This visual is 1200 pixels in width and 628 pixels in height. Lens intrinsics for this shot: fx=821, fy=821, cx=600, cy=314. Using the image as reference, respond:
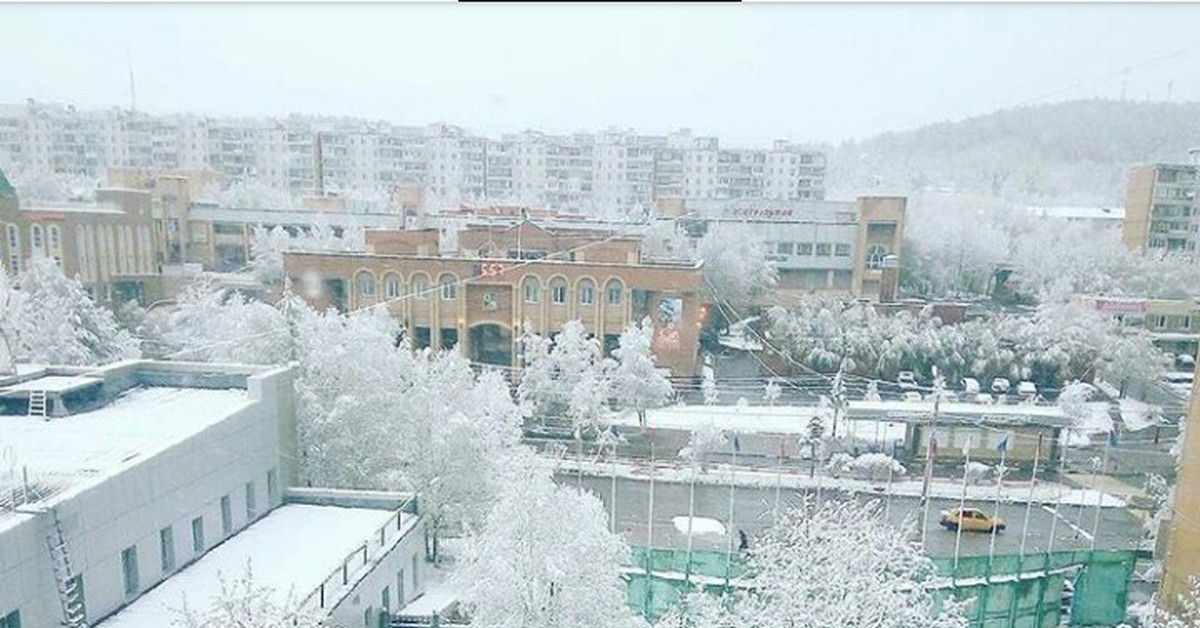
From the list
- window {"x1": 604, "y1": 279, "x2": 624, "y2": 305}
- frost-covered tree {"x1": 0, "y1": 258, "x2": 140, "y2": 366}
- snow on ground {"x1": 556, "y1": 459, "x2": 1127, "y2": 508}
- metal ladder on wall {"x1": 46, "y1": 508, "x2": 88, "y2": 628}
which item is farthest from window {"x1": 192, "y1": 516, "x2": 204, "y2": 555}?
window {"x1": 604, "y1": 279, "x2": 624, "y2": 305}

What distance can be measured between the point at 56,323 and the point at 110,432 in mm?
5993

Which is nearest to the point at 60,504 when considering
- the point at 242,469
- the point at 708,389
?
the point at 242,469

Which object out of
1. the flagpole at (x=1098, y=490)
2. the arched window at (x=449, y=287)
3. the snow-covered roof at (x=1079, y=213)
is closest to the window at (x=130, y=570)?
the flagpole at (x=1098, y=490)

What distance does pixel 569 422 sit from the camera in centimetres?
967

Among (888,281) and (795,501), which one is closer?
(795,501)

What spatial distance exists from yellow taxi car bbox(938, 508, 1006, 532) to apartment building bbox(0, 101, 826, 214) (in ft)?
56.2

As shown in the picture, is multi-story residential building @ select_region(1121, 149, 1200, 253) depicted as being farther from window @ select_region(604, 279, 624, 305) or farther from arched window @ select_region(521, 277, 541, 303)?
arched window @ select_region(521, 277, 541, 303)

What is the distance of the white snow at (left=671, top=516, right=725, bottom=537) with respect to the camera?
682 centimetres

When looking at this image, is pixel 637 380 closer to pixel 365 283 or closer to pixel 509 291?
pixel 509 291

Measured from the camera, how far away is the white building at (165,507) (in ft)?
11.0

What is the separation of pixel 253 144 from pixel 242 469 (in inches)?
875

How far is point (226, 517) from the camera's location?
4633 mm

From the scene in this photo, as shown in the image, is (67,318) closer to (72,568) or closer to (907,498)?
(72,568)

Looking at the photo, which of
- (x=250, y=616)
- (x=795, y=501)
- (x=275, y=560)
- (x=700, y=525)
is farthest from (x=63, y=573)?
(x=795, y=501)
